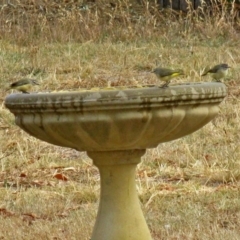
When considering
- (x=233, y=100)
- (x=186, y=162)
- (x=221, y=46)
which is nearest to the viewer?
(x=186, y=162)

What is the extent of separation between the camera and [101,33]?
12.6 metres

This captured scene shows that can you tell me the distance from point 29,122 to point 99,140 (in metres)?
0.38

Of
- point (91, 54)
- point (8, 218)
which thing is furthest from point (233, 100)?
point (8, 218)

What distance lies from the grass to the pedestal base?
797 millimetres

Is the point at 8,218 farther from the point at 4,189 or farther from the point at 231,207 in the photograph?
the point at 231,207

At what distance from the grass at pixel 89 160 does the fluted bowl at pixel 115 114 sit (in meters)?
1.17

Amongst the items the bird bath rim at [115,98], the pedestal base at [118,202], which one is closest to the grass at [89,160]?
the pedestal base at [118,202]

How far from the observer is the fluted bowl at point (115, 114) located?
13.6ft

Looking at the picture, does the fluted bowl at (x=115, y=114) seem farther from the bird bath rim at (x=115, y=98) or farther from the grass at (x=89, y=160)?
the grass at (x=89, y=160)

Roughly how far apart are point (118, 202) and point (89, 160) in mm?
3032

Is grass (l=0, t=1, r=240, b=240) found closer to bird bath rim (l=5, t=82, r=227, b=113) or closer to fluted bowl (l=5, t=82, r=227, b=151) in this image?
fluted bowl (l=5, t=82, r=227, b=151)

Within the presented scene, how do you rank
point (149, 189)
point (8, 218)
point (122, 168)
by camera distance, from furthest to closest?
point (149, 189) → point (8, 218) → point (122, 168)

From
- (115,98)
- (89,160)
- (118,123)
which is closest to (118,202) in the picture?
(118,123)

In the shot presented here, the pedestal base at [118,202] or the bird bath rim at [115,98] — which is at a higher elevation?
the bird bath rim at [115,98]
